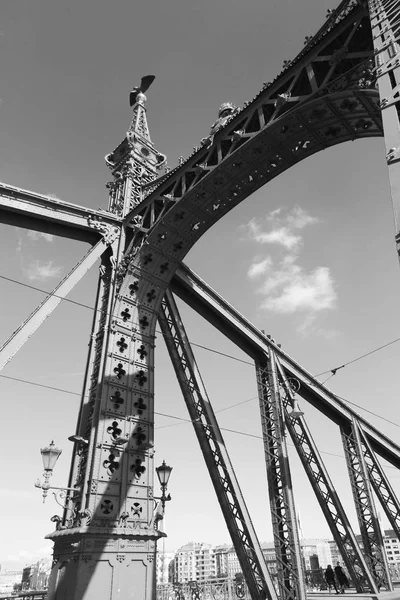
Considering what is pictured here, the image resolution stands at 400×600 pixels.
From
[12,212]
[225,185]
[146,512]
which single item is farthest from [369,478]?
[12,212]

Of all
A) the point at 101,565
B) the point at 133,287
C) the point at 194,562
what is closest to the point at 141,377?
the point at 133,287

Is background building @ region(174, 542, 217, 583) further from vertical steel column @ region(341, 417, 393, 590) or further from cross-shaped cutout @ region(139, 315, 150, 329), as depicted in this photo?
cross-shaped cutout @ region(139, 315, 150, 329)

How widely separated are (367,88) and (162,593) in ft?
65.5

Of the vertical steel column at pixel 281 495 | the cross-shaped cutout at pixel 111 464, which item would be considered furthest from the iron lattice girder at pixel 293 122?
the cross-shaped cutout at pixel 111 464

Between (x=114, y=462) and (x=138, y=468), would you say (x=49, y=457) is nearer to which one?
(x=114, y=462)

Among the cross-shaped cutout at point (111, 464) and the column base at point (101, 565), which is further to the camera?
the cross-shaped cutout at point (111, 464)

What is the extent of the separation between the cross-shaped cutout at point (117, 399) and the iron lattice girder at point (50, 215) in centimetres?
612

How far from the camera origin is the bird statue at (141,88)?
68.0 feet

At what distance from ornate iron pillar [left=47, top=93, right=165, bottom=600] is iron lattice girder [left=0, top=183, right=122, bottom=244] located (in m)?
1.14

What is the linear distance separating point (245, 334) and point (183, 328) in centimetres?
327

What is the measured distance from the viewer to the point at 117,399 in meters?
12.8

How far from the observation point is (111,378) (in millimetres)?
12953

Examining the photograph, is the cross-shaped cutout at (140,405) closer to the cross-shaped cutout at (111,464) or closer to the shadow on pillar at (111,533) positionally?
the shadow on pillar at (111,533)

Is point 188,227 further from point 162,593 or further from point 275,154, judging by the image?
point 162,593
